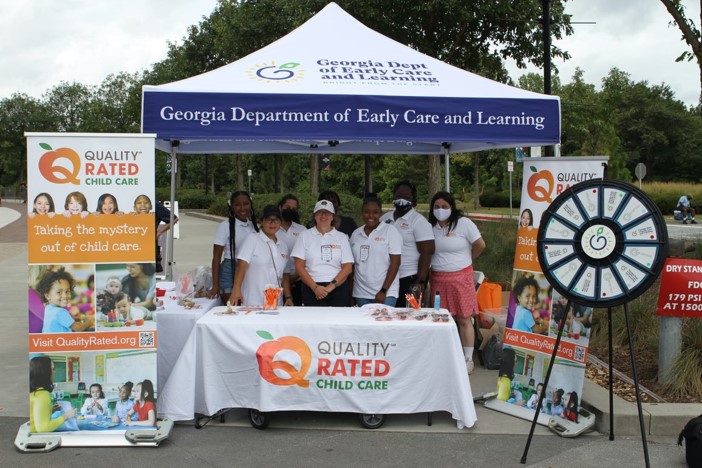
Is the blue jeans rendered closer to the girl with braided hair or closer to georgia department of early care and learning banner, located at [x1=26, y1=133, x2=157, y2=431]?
the girl with braided hair

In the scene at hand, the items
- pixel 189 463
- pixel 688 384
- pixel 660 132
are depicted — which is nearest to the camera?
pixel 189 463

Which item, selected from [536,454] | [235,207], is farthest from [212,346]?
[536,454]

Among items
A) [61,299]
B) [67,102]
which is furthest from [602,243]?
[67,102]

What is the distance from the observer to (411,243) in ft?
21.2

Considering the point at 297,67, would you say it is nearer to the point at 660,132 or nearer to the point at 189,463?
the point at 189,463

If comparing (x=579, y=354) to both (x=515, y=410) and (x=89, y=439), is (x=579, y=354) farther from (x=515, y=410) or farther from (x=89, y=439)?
(x=89, y=439)

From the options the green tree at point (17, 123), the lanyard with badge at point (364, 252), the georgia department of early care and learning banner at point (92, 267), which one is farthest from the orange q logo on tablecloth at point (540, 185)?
the green tree at point (17, 123)

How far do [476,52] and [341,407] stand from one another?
513 inches

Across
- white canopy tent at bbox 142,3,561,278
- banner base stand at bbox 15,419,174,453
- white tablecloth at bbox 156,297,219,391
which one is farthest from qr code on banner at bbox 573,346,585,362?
banner base stand at bbox 15,419,174,453

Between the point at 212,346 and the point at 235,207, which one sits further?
the point at 235,207

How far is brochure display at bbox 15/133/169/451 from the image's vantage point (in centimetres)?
471

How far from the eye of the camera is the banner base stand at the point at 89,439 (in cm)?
464

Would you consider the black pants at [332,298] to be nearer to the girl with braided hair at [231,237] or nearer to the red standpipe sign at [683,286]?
the girl with braided hair at [231,237]

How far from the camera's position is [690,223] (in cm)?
2930
